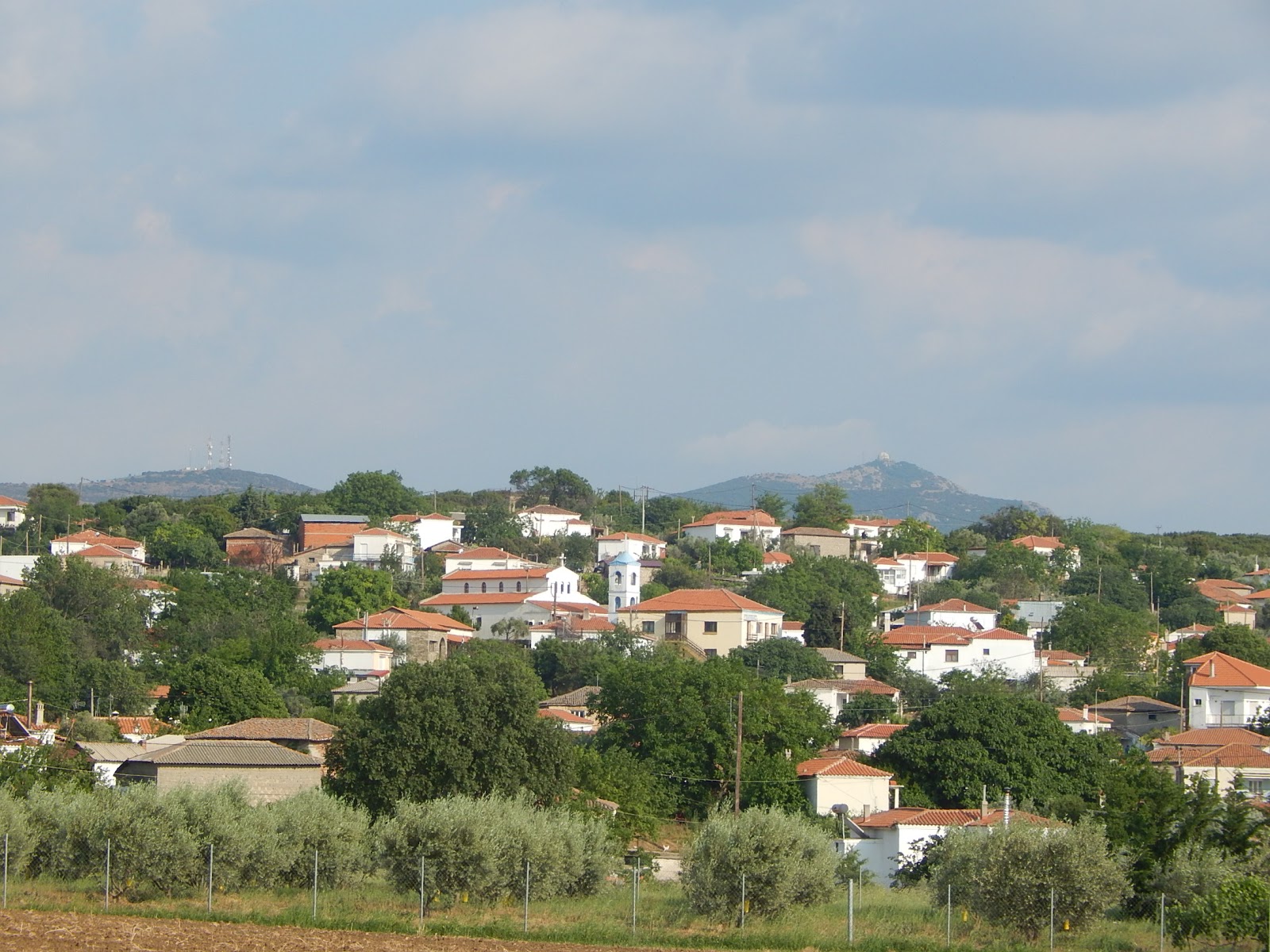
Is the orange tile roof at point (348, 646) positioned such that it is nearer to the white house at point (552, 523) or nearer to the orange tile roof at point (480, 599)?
the orange tile roof at point (480, 599)

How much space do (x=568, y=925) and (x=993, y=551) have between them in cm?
8536

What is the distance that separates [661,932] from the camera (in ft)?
89.8

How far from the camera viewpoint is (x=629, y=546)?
104 metres

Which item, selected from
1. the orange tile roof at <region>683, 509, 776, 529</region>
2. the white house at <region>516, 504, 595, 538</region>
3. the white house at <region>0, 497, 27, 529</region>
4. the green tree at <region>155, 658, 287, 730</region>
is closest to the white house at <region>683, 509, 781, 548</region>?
the orange tile roof at <region>683, 509, 776, 529</region>

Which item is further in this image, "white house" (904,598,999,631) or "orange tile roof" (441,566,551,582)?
"orange tile roof" (441,566,551,582)

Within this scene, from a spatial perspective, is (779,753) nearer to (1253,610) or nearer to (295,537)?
(1253,610)

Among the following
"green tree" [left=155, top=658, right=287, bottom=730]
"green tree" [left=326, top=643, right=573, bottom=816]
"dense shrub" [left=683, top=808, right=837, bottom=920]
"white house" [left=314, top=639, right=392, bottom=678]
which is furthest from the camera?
"white house" [left=314, top=639, right=392, bottom=678]

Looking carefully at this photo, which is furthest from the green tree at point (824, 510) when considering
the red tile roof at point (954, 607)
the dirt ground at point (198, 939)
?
the dirt ground at point (198, 939)

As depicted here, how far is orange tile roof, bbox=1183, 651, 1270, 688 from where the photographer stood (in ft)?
221

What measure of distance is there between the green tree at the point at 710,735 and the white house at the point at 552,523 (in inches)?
2315

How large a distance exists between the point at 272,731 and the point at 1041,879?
91.5 feet

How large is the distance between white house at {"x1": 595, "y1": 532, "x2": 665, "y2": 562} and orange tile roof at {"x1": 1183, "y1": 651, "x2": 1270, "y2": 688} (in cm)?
4144

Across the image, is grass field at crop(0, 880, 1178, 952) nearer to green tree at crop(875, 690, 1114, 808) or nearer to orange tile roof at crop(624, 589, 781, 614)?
green tree at crop(875, 690, 1114, 808)


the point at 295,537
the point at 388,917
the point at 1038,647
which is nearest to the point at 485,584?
the point at 295,537
